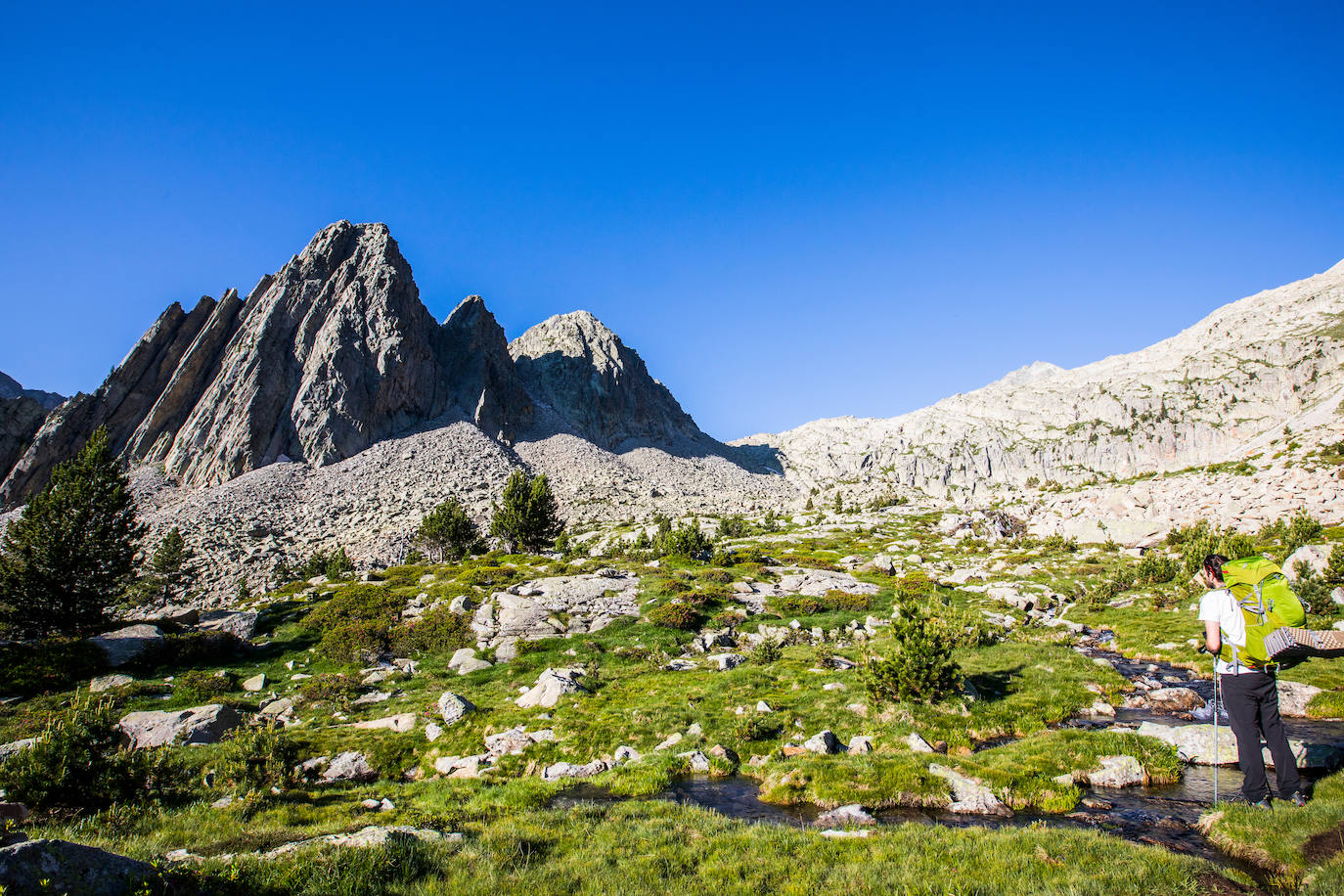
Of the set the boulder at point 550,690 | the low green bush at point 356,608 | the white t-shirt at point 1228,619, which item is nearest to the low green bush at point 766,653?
the boulder at point 550,690

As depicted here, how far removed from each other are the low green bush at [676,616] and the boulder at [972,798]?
19.7 metres

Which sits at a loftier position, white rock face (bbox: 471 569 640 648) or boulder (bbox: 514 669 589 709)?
white rock face (bbox: 471 569 640 648)

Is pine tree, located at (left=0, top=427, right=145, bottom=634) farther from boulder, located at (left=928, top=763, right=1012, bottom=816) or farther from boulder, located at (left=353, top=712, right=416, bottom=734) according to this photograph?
boulder, located at (left=928, top=763, right=1012, bottom=816)

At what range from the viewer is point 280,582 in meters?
66.3

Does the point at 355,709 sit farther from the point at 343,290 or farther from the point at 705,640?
the point at 343,290

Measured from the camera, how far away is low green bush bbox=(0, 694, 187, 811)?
10250mm

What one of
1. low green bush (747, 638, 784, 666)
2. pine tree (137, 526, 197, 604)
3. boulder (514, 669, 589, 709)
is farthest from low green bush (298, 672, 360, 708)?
pine tree (137, 526, 197, 604)

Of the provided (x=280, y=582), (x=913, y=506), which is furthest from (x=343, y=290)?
(x=913, y=506)

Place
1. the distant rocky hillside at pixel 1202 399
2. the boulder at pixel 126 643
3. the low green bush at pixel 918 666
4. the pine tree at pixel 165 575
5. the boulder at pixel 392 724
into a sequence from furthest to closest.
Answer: the distant rocky hillside at pixel 1202 399
the pine tree at pixel 165 575
the boulder at pixel 126 643
the boulder at pixel 392 724
the low green bush at pixel 918 666

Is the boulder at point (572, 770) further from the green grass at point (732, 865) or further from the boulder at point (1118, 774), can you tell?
the boulder at point (1118, 774)

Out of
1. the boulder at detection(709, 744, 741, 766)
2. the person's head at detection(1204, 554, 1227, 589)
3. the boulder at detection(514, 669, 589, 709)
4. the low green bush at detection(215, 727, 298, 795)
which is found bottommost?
the boulder at detection(709, 744, 741, 766)

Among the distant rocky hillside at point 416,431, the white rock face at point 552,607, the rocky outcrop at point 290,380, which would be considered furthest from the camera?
the rocky outcrop at point 290,380

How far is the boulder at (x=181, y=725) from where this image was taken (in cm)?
1708

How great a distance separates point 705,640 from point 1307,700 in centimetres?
2206
